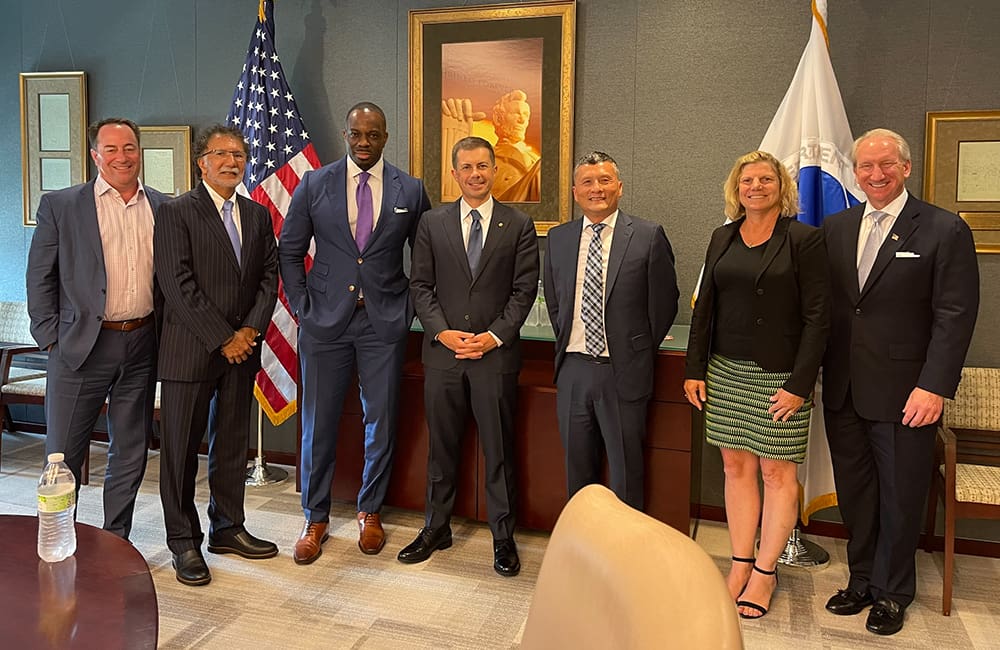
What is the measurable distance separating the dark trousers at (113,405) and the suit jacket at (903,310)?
2727 mm

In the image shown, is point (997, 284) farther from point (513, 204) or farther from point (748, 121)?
point (513, 204)

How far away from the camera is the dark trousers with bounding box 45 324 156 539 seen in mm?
3209

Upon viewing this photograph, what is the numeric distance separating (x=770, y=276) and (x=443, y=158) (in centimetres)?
217

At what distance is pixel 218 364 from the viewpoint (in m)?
3.30

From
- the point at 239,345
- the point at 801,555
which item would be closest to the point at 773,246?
the point at 801,555

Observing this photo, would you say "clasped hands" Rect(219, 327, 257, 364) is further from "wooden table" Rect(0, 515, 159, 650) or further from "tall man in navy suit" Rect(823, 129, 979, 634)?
"tall man in navy suit" Rect(823, 129, 979, 634)

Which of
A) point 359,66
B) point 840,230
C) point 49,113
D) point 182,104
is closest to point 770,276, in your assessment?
point 840,230

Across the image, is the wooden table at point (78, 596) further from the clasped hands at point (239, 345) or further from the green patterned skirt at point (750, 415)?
the green patterned skirt at point (750, 415)

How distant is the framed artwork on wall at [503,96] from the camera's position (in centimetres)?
422

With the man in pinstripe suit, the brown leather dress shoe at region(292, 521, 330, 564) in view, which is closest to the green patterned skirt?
the brown leather dress shoe at region(292, 521, 330, 564)

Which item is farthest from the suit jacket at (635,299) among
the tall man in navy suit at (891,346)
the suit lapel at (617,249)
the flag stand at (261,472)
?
the flag stand at (261,472)

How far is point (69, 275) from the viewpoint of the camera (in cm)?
317

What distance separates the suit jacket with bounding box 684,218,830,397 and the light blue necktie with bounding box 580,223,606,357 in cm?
59

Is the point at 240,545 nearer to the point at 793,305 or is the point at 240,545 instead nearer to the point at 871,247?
the point at 793,305
